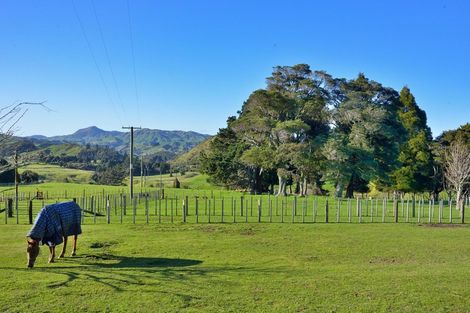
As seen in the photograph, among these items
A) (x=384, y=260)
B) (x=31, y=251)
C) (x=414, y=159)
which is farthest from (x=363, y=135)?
(x=31, y=251)

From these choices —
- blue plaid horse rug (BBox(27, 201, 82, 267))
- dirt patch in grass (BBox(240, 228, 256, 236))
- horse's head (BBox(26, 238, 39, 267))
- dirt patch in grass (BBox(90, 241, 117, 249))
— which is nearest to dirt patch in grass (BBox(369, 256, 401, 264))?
dirt patch in grass (BBox(240, 228, 256, 236))

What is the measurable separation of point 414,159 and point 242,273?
141 feet

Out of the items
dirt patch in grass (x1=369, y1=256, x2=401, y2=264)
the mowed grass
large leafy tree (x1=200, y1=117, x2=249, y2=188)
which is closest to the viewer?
the mowed grass

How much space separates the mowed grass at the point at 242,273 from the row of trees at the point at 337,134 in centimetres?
2575

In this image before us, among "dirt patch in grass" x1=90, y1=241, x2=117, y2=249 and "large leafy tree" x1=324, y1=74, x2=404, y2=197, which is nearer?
"dirt patch in grass" x1=90, y1=241, x2=117, y2=249

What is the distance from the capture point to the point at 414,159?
49.4 m

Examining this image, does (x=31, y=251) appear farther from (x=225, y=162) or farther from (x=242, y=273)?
(x=225, y=162)

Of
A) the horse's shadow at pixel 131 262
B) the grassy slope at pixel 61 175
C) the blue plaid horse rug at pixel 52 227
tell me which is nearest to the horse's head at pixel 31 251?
the blue plaid horse rug at pixel 52 227

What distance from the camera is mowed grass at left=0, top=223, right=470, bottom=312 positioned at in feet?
28.1

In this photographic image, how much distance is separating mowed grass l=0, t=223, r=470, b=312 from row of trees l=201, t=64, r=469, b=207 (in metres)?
25.7

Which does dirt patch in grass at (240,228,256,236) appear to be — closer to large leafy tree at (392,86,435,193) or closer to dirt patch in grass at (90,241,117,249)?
dirt patch in grass at (90,241,117,249)

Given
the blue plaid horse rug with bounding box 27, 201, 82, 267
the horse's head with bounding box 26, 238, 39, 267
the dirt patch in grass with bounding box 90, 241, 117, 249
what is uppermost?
the blue plaid horse rug with bounding box 27, 201, 82, 267

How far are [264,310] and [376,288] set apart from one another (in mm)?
2914

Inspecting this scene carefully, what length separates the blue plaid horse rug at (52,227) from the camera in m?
12.0
